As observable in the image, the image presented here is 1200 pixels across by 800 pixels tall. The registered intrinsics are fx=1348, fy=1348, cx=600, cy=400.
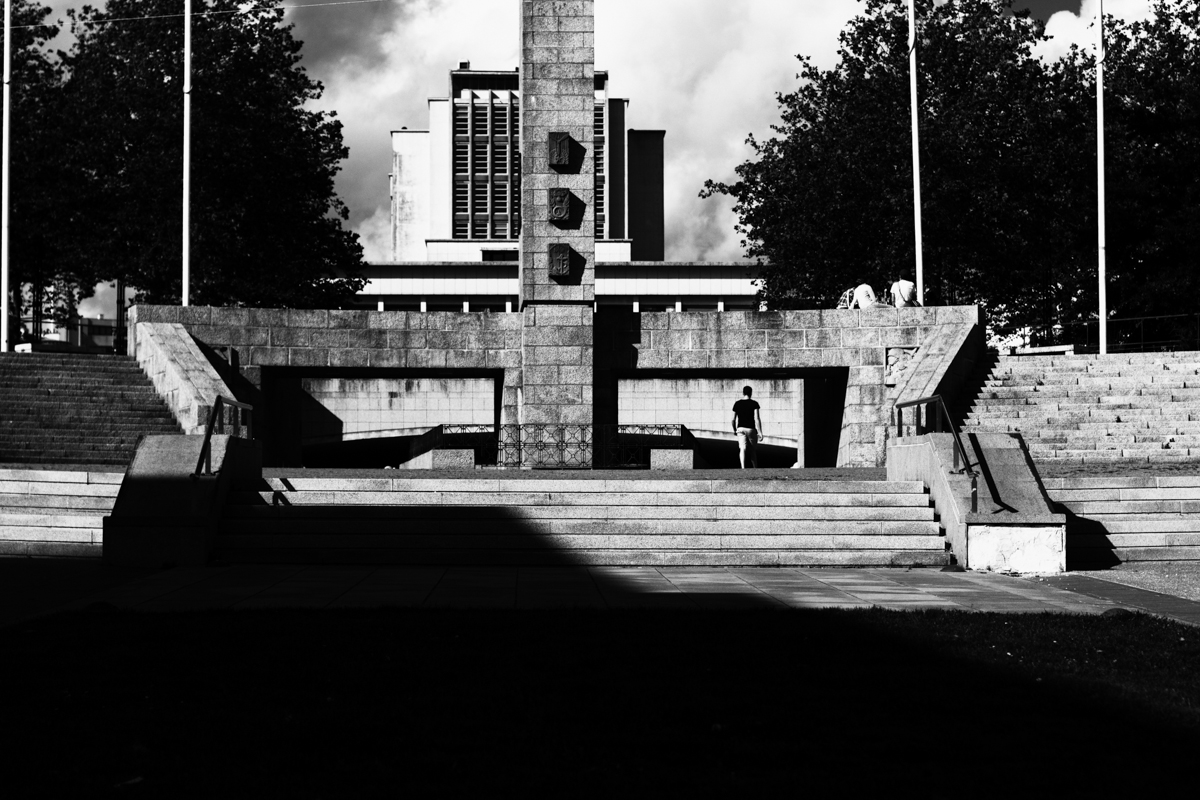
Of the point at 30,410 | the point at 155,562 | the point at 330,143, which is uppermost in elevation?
the point at 330,143

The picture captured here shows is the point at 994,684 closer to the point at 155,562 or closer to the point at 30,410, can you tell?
the point at 155,562

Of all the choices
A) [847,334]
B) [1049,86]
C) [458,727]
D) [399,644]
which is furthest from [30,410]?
[1049,86]

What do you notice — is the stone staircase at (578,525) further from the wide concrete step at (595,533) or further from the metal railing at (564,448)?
the metal railing at (564,448)

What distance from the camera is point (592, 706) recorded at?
22.3 ft

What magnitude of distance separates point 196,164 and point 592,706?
37047 mm

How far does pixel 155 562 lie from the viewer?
1455 centimetres

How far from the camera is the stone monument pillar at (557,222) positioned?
26.5m

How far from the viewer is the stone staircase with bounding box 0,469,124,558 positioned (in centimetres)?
1546

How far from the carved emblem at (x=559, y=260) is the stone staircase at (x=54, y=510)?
11.7 metres

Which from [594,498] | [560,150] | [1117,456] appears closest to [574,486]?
[594,498]

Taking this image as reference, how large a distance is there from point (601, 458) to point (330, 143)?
21.5 m

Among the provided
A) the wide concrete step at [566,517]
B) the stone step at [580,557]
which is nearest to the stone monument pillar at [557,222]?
the wide concrete step at [566,517]

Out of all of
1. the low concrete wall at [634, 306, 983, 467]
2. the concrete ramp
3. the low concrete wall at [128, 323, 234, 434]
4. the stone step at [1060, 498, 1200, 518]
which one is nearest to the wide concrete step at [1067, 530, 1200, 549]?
the stone step at [1060, 498, 1200, 518]

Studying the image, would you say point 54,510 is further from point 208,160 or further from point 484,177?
point 484,177
